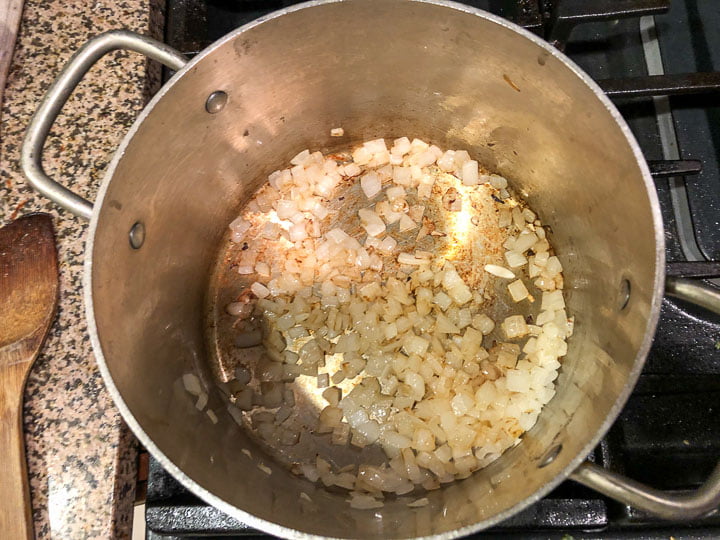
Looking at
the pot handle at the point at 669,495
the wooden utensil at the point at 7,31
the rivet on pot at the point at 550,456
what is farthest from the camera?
the wooden utensil at the point at 7,31

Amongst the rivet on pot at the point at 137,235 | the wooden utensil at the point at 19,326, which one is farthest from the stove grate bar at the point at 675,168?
the wooden utensil at the point at 19,326

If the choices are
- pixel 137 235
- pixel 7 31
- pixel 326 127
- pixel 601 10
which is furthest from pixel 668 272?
pixel 7 31

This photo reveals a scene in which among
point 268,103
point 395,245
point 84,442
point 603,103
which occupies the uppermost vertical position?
point 268,103

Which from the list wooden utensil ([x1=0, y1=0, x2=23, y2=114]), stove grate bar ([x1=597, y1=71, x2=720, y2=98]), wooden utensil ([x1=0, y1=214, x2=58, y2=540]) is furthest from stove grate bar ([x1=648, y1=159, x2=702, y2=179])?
wooden utensil ([x1=0, y1=0, x2=23, y2=114])

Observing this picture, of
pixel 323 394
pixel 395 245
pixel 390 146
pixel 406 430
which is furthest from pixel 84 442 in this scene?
pixel 390 146

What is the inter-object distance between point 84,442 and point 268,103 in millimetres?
613

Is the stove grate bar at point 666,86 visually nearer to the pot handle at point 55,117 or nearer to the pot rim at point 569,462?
the pot rim at point 569,462

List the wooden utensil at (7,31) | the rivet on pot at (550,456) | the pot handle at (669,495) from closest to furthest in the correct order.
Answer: the pot handle at (669,495)
the rivet on pot at (550,456)
the wooden utensil at (7,31)

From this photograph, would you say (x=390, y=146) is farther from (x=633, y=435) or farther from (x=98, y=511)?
(x=98, y=511)

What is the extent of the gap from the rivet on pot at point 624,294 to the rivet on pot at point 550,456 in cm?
22

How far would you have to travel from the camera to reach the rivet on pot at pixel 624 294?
0.74 metres

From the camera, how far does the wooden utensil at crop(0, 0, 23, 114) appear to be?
36.4 inches

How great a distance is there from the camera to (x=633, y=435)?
77 cm

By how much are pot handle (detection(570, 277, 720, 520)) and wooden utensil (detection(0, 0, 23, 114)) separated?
1102 millimetres
